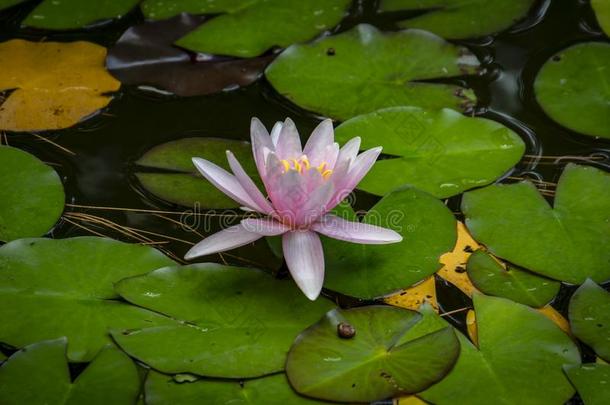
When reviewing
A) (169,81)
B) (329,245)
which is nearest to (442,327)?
(329,245)

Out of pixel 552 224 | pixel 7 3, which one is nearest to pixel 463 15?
pixel 552 224

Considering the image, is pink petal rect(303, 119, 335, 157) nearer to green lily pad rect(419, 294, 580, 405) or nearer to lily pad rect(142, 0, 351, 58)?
green lily pad rect(419, 294, 580, 405)

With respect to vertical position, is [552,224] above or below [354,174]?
below

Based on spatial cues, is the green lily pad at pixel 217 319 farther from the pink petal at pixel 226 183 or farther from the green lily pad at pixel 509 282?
the green lily pad at pixel 509 282

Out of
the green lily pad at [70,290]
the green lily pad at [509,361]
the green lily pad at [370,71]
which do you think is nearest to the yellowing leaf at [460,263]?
the green lily pad at [509,361]

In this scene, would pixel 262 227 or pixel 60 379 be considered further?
pixel 262 227

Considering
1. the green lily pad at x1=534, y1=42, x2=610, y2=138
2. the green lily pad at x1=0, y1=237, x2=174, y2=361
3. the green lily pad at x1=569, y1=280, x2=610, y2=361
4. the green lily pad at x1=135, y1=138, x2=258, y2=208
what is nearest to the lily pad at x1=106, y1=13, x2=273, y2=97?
the green lily pad at x1=135, y1=138, x2=258, y2=208

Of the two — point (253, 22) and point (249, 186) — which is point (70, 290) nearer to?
point (249, 186)
